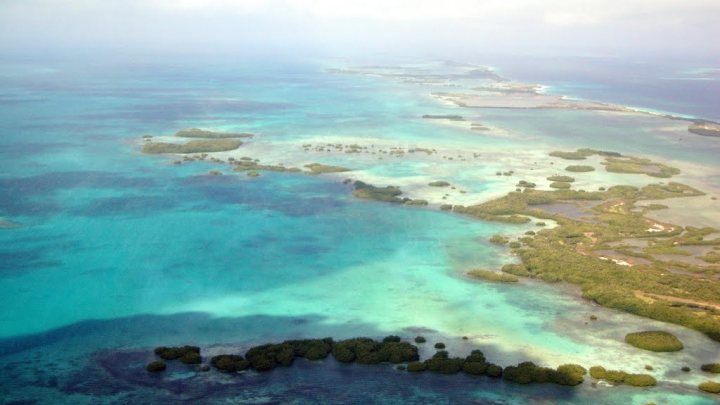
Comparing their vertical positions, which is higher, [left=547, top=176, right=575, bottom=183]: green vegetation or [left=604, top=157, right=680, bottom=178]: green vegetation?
[left=604, top=157, right=680, bottom=178]: green vegetation

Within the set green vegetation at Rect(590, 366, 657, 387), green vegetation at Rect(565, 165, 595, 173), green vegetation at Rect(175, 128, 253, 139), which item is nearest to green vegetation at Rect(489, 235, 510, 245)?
green vegetation at Rect(590, 366, 657, 387)

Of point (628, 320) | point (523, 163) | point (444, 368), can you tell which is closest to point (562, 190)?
point (523, 163)

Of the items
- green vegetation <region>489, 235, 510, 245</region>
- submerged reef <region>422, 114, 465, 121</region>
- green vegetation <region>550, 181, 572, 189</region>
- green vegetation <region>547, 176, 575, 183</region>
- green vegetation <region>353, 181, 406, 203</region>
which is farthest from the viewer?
submerged reef <region>422, 114, 465, 121</region>

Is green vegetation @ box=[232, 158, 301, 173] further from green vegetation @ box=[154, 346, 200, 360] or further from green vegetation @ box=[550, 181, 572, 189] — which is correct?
green vegetation @ box=[154, 346, 200, 360]

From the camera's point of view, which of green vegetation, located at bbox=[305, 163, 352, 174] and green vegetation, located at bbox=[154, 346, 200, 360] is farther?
green vegetation, located at bbox=[305, 163, 352, 174]

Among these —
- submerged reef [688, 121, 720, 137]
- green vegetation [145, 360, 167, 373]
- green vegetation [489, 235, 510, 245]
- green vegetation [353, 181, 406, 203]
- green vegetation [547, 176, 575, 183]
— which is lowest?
green vegetation [145, 360, 167, 373]

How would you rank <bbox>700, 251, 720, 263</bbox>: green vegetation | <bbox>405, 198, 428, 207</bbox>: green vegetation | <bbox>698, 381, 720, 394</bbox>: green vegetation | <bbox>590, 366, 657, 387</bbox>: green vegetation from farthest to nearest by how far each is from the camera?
<bbox>405, 198, 428, 207</bbox>: green vegetation < <bbox>700, 251, 720, 263</bbox>: green vegetation < <bbox>590, 366, 657, 387</bbox>: green vegetation < <bbox>698, 381, 720, 394</bbox>: green vegetation

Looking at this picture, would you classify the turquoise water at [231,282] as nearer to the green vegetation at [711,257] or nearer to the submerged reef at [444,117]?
the green vegetation at [711,257]
